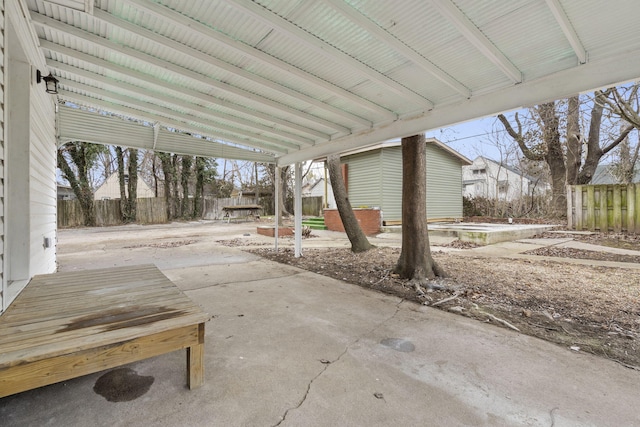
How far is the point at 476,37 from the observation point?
2.26 meters

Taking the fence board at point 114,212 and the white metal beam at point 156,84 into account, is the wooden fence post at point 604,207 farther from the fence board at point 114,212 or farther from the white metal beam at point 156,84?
the fence board at point 114,212

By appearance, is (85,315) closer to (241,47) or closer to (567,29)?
(241,47)

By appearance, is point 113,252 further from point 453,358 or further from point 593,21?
point 593,21

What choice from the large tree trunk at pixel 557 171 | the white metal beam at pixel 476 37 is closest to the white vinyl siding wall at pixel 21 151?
the white metal beam at pixel 476 37

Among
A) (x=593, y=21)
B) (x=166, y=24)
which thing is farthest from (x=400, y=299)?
(x=166, y=24)

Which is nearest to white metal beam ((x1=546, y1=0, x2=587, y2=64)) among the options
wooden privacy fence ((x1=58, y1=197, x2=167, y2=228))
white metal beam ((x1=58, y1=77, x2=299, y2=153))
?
white metal beam ((x1=58, y1=77, x2=299, y2=153))

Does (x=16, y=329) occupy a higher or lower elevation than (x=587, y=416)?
higher

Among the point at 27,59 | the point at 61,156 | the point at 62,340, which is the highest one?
the point at 61,156

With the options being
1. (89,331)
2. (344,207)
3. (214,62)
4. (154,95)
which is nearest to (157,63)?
(214,62)

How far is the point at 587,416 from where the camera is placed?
1546 mm

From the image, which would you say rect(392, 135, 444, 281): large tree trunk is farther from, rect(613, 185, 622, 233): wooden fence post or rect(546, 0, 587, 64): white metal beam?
rect(613, 185, 622, 233): wooden fence post

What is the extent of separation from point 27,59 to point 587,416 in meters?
4.98

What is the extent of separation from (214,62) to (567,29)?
292cm

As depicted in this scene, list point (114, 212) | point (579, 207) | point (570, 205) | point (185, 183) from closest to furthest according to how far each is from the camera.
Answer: point (579, 207) → point (570, 205) → point (114, 212) → point (185, 183)
